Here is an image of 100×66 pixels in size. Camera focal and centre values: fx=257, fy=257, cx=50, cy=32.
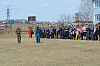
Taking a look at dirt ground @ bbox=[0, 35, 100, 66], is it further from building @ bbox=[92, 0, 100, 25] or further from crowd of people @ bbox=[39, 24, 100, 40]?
building @ bbox=[92, 0, 100, 25]

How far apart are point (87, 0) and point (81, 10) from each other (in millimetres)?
3529

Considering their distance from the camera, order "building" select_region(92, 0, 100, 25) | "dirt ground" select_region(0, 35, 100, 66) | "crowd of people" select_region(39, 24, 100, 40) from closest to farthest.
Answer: "dirt ground" select_region(0, 35, 100, 66) → "crowd of people" select_region(39, 24, 100, 40) → "building" select_region(92, 0, 100, 25)

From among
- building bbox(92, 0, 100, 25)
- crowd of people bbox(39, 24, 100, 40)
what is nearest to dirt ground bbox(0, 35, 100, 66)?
crowd of people bbox(39, 24, 100, 40)

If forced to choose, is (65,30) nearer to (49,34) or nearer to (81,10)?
(49,34)

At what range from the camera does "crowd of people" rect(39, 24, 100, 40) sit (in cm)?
2806

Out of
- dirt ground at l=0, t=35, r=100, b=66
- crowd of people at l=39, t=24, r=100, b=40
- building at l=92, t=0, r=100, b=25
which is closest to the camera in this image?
dirt ground at l=0, t=35, r=100, b=66

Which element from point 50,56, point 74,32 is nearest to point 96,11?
point 74,32

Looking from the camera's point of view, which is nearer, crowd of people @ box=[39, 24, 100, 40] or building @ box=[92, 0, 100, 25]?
crowd of people @ box=[39, 24, 100, 40]

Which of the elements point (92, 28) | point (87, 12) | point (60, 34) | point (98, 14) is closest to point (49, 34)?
point (60, 34)

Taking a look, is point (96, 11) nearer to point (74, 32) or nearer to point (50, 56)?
point (74, 32)

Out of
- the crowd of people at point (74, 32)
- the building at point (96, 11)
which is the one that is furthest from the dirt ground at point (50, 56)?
the building at point (96, 11)

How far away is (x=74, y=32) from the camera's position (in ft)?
99.3

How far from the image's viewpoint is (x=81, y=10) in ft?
259

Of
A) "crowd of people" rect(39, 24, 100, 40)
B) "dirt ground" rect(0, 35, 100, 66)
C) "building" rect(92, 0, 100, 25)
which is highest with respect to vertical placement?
"building" rect(92, 0, 100, 25)
